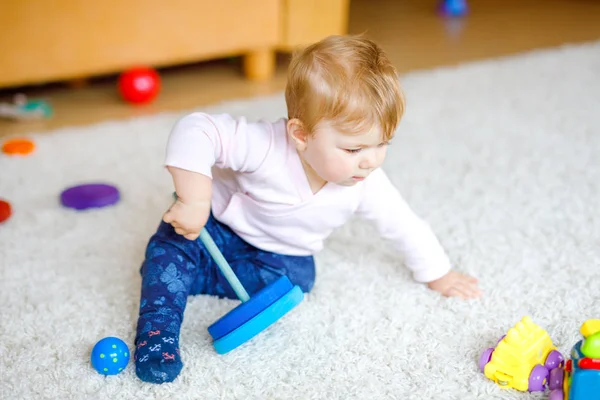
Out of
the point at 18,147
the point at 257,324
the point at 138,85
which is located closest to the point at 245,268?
the point at 257,324

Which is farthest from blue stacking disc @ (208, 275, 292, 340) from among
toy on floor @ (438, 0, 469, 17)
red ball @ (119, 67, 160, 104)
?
toy on floor @ (438, 0, 469, 17)

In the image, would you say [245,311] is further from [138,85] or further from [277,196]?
[138,85]

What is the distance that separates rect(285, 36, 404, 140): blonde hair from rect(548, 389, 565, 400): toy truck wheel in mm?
365

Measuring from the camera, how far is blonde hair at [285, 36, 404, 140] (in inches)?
33.5

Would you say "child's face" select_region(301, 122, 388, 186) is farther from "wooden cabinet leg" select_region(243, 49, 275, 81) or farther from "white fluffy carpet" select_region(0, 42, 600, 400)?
"wooden cabinet leg" select_region(243, 49, 275, 81)

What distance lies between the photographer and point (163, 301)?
3.11 feet

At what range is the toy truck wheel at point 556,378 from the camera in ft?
2.71

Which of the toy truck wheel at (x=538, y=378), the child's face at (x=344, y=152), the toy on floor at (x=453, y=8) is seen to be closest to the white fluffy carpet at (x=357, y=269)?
the toy truck wheel at (x=538, y=378)

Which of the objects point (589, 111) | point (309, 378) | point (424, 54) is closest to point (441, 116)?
point (589, 111)

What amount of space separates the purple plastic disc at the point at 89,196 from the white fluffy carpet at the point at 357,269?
23 mm

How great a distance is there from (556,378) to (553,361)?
0.09ft

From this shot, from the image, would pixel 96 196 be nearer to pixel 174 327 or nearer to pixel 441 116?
pixel 174 327

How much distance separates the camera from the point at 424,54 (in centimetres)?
214

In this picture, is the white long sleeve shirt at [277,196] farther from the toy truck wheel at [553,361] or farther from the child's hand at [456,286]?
the toy truck wheel at [553,361]
